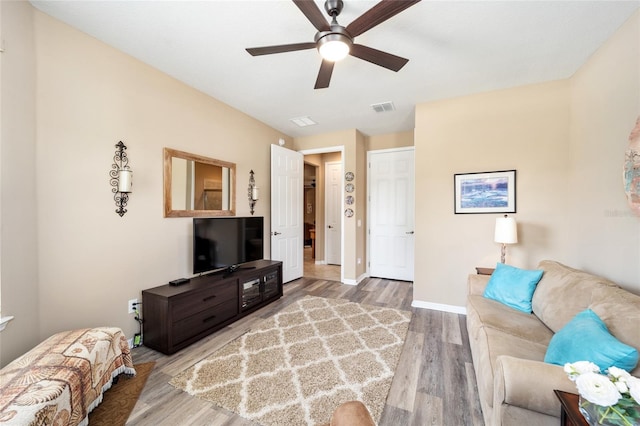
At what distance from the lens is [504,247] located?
2836 mm

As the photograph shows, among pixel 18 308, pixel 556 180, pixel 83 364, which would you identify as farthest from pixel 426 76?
pixel 18 308

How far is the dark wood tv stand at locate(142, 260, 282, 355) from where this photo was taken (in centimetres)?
231

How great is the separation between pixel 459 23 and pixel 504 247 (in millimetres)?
2308

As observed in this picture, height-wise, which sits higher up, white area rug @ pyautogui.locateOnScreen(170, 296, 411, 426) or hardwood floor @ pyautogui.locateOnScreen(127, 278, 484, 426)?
white area rug @ pyautogui.locateOnScreen(170, 296, 411, 426)

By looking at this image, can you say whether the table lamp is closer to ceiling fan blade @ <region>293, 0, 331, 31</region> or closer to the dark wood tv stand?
ceiling fan blade @ <region>293, 0, 331, 31</region>

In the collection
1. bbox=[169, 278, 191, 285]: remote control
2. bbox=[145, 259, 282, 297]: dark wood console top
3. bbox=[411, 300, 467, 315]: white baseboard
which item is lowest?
bbox=[411, 300, 467, 315]: white baseboard

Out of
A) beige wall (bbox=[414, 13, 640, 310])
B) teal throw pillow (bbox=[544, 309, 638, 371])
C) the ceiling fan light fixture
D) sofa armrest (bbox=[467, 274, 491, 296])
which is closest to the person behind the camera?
teal throw pillow (bbox=[544, 309, 638, 371])

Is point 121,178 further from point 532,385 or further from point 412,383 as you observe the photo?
point 532,385

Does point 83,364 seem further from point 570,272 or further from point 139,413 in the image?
point 570,272

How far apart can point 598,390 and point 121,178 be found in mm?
3230

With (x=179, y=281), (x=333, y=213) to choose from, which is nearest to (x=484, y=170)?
(x=333, y=213)

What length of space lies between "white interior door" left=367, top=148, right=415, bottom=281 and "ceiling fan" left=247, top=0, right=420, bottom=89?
9.71ft

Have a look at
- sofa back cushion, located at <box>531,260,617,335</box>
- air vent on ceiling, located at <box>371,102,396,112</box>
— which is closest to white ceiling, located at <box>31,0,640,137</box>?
air vent on ceiling, located at <box>371,102,396,112</box>

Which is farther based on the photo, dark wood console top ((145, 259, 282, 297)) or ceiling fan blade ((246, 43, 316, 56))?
dark wood console top ((145, 259, 282, 297))
